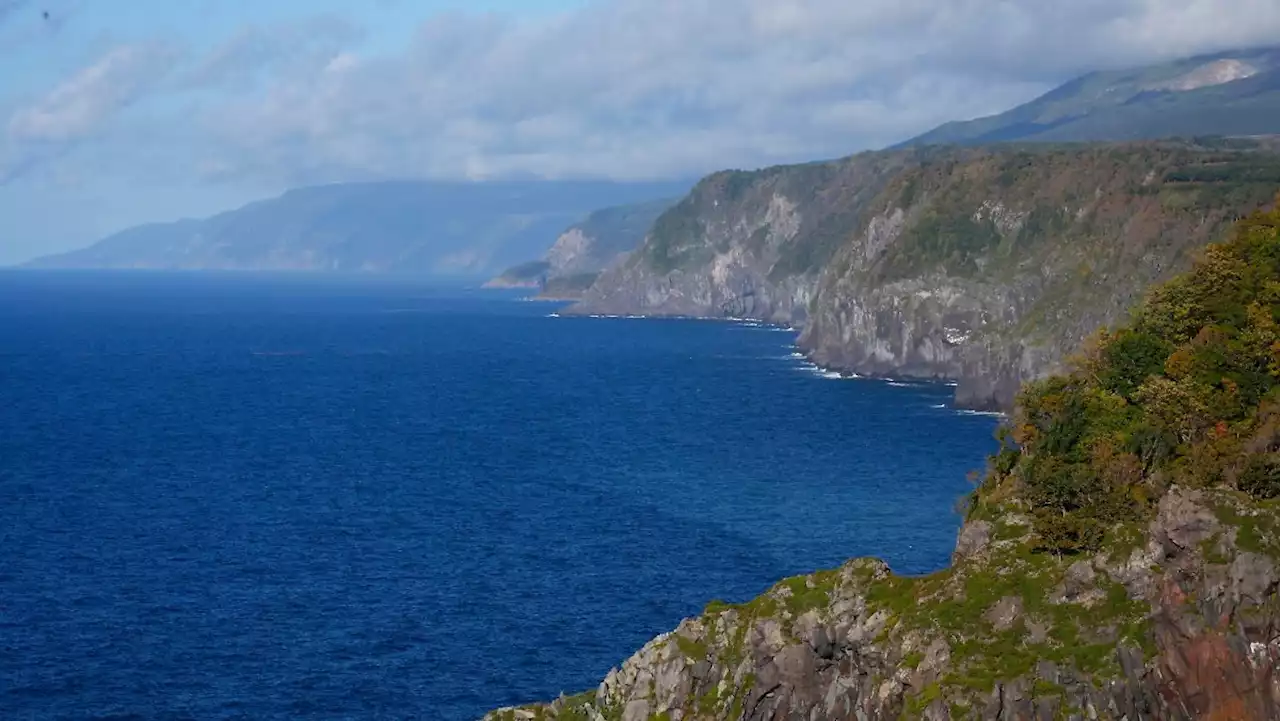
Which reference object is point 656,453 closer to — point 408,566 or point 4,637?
point 408,566

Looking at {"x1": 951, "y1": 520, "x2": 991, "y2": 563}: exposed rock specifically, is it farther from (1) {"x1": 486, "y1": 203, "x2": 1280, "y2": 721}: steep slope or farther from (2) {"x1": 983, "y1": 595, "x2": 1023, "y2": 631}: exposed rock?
(2) {"x1": 983, "y1": 595, "x2": 1023, "y2": 631}: exposed rock

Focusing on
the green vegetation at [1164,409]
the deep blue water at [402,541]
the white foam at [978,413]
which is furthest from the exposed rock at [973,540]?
the white foam at [978,413]

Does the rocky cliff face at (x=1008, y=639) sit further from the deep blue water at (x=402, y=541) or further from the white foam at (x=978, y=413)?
the white foam at (x=978, y=413)

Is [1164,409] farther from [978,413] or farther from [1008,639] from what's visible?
[978,413]

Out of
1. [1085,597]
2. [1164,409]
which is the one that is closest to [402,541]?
[1164,409]

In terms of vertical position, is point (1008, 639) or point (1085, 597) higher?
point (1085, 597)

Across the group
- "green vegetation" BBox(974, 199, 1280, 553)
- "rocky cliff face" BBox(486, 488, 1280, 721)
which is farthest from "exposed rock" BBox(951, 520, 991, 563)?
"green vegetation" BBox(974, 199, 1280, 553)
